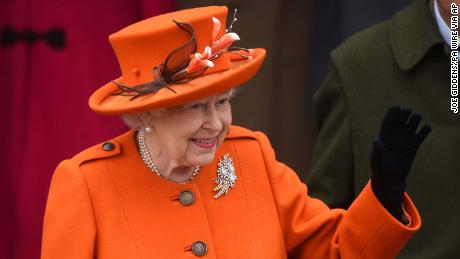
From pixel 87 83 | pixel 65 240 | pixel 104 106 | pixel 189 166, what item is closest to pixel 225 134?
pixel 189 166

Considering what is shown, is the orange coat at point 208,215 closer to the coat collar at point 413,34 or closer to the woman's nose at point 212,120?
the woman's nose at point 212,120

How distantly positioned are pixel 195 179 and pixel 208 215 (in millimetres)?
123

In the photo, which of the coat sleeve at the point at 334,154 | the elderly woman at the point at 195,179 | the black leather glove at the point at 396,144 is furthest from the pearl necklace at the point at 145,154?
the coat sleeve at the point at 334,154

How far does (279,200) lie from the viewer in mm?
3328

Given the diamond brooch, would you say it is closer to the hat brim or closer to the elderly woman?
the elderly woman

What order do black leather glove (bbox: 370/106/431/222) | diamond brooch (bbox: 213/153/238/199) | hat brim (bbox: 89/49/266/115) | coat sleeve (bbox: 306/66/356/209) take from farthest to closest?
coat sleeve (bbox: 306/66/356/209) → diamond brooch (bbox: 213/153/238/199) → black leather glove (bbox: 370/106/431/222) → hat brim (bbox: 89/49/266/115)

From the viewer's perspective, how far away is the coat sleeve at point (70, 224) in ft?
10.0

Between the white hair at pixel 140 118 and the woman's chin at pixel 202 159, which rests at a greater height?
the white hair at pixel 140 118

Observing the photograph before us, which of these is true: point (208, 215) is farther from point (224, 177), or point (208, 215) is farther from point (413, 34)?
point (413, 34)

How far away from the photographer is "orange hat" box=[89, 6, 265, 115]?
2.99m

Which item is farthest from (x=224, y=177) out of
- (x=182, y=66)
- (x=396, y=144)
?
(x=396, y=144)

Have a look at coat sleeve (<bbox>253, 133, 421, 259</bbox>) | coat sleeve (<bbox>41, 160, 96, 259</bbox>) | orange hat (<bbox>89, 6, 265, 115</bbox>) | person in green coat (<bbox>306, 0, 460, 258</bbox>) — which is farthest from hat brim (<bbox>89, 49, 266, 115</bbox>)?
person in green coat (<bbox>306, 0, 460, 258</bbox>)

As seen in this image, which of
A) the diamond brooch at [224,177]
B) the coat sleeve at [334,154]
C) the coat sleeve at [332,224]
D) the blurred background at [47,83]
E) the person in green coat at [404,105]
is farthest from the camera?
the blurred background at [47,83]

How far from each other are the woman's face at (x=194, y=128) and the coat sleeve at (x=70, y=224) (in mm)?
294
